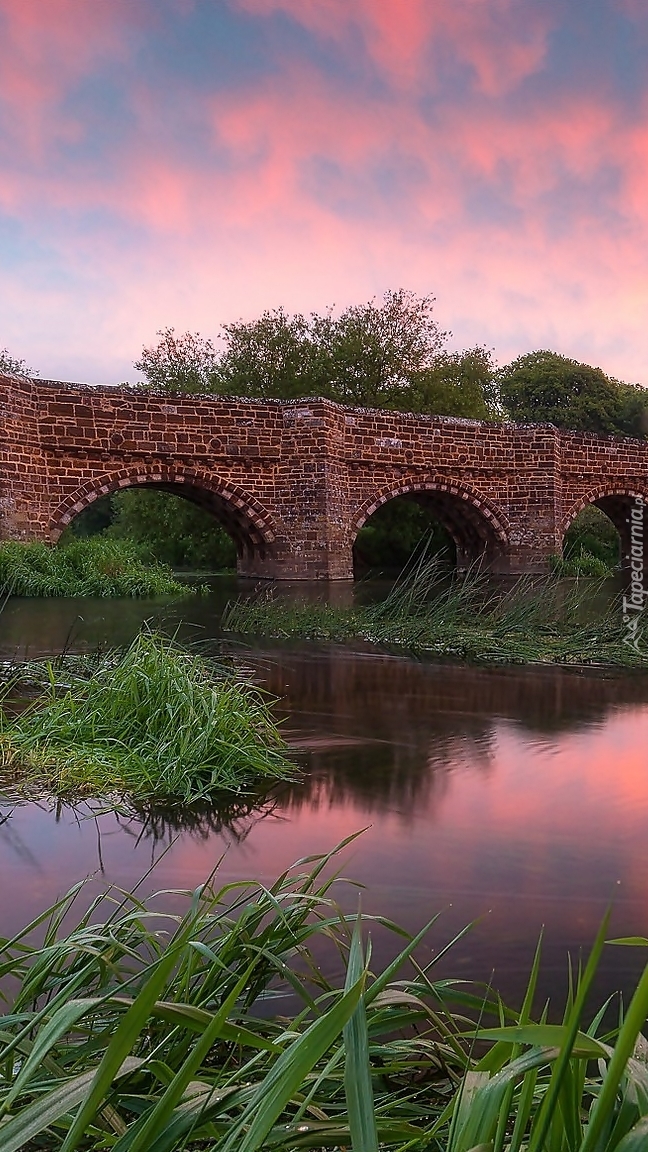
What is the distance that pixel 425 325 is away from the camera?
27812mm

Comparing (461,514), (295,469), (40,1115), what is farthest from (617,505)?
(40,1115)

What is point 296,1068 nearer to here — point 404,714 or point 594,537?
point 404,714

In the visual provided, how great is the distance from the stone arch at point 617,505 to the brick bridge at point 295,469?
0.26 ft

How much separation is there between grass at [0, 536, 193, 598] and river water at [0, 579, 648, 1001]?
7.77m

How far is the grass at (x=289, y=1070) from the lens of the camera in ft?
2.82

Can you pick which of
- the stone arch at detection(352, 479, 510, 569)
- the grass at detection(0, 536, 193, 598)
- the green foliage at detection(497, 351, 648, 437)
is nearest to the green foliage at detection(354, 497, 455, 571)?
the stone arch at detection(352, 479, 510, 569)

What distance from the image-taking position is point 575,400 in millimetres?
40719

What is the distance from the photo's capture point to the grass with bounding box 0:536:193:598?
12.3 m

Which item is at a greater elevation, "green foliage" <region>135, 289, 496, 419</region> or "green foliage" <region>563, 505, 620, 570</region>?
"green foliage" <region>135, 289, 496, 419</region>

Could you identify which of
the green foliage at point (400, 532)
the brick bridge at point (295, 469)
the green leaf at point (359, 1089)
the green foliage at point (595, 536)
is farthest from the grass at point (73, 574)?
the green foliage at point (595, 536)

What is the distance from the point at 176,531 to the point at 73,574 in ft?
41.5

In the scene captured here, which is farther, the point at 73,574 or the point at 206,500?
the point at 206,500

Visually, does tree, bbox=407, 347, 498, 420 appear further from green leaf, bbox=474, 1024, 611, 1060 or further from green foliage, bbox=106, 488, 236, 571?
green leaf, bbox=474, 1024, 611, 1060

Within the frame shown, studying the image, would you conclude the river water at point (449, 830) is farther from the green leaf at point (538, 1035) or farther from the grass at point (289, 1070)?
the green leaf at point (538, 1035)
